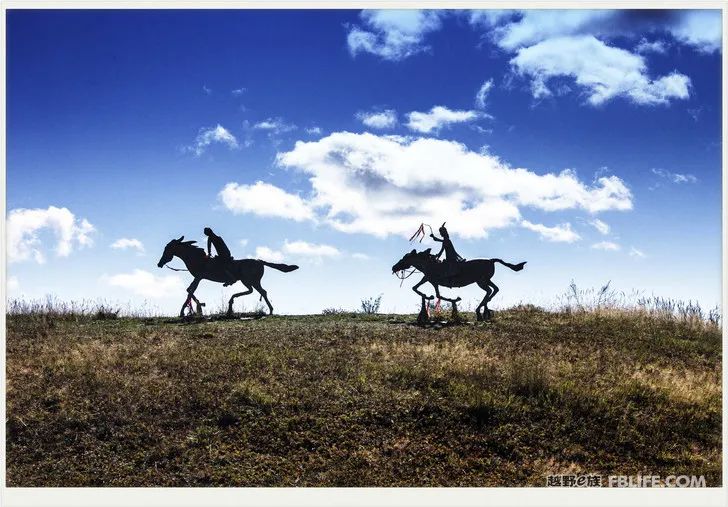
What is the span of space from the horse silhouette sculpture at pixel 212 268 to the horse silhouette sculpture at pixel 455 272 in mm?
5280

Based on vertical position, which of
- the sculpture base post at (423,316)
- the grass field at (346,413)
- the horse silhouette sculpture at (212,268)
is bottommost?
the grass field at (346,413)

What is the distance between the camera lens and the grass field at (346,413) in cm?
1068

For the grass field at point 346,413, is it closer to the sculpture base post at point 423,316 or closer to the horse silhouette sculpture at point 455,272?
the sculpture base post at point 423,316

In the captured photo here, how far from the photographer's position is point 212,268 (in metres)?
24.0

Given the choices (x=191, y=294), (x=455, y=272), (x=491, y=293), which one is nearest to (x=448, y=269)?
(x=455, y=272)

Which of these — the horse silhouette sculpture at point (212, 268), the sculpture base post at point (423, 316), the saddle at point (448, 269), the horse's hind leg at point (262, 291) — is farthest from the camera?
the horse's hind leg at point (262, 291)

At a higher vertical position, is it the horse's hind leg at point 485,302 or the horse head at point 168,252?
the horse head at point 168,252

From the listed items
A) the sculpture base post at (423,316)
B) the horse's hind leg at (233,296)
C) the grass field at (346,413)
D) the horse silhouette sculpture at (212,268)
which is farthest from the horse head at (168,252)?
the sculpture base post at (423,316)

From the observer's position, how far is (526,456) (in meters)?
11.2

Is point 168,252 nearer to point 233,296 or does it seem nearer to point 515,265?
point 233,296

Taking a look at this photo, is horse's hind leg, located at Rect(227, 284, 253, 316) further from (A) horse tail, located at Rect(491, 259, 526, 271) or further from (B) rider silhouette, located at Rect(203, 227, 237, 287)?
(A) horse tail, located at Rect(491, 259, 526, 271)

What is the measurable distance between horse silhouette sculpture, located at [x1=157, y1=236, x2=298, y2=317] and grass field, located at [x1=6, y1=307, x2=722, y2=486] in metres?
6.64

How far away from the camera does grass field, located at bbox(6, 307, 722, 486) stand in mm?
10680

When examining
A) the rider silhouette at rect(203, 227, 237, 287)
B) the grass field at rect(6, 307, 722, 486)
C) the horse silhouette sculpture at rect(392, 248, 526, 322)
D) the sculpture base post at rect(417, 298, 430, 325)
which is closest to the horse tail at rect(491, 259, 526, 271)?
the horse silhouette sculpture at rect(392, 248, 526, 322)
